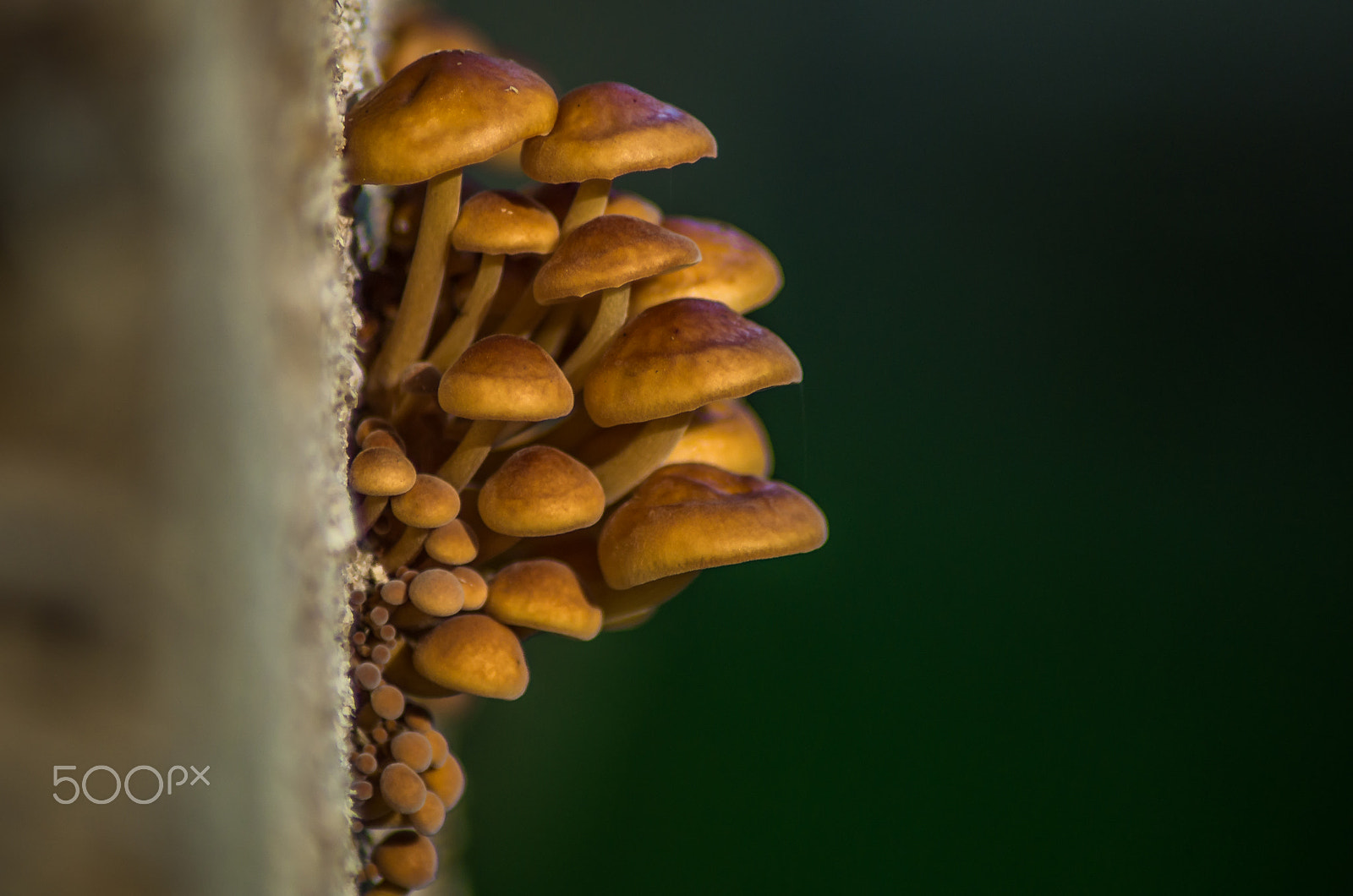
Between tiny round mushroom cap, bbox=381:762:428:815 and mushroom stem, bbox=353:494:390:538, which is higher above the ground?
mushroom stem, bbox=353:494:390:538

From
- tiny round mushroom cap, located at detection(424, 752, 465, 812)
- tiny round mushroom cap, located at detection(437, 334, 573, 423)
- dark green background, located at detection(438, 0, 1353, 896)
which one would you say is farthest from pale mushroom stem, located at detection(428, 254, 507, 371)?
dark green background, located at detection(438, 0, 1353, 896)

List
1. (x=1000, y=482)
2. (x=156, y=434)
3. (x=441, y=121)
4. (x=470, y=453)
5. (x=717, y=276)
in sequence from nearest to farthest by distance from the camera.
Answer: (x=156, y=434) → (x=441, y=121) → (x=470, y=453) → (x=717, y=276) → (x=1000, y=482)

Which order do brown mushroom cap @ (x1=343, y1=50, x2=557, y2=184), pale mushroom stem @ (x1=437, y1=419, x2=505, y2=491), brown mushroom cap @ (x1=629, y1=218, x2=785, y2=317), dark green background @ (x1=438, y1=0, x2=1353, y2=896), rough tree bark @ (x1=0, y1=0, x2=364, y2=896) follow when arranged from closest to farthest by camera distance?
rough tree bark @ (x1=0, y1=0, x2=364, y2=896)
brown mushroom cap @ (x1=343, y1=50, x2=557, y2=184)
pale mushroom stem @ (x1=437, y1=419, x2=505, y2=491)
brown mushroom cap @ (x1=629, y1=218, x2=785, y2=317)
dark green background @ (x1=438, y1=0, x2=1353, y2=896)

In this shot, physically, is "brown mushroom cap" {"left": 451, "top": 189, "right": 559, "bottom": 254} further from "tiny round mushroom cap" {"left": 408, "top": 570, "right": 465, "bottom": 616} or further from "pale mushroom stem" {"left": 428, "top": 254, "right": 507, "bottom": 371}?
"tiny round mushroom cap" {"left": 408, "top": 570, "right": 465, "bottom": 616}

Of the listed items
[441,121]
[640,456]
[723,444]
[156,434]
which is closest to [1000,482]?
[723,444]

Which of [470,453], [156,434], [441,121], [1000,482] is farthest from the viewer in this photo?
[1000,482]

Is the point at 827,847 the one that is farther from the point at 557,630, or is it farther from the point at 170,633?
the point at 170,633

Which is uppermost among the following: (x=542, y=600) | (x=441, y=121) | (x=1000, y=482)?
(x=441, y=121)

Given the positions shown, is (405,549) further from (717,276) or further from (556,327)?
(717,276)
